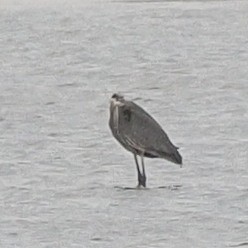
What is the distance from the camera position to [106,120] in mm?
13102

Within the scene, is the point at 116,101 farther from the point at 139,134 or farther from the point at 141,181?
the point at 141,181

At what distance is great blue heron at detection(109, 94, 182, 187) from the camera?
1008cm

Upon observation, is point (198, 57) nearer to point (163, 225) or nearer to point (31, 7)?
point (31, 7)

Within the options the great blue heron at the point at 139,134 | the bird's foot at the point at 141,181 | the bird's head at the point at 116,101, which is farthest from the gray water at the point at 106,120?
the bird's head at the point at 116,101

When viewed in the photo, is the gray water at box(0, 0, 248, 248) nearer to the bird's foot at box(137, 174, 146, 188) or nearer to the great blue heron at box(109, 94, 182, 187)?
the bird's foot at box(137, 174, 146, 188)

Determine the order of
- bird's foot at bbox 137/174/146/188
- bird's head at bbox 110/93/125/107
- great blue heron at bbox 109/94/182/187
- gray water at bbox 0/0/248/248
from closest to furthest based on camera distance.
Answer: gray water at bbox 0/0/248/248 < bird's foot at bbox 137/174/146/188 < great blue heron at bbox 109/94/182/187 < bird's head at bbox 110/93/125/107

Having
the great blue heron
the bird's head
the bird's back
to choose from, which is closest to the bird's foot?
the great blue heron

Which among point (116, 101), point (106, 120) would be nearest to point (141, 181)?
point (116, 101)

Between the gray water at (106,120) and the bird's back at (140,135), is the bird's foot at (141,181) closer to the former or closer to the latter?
the gray water at (106,120)

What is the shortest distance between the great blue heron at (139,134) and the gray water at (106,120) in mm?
194

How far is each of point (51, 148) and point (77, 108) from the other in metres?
2.43

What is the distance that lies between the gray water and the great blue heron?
0.19 m

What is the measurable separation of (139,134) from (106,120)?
2951 millimetres

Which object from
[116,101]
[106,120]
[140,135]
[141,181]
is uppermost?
[116,101]
